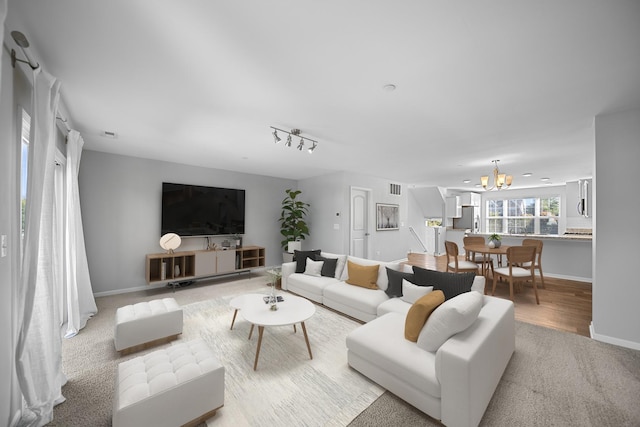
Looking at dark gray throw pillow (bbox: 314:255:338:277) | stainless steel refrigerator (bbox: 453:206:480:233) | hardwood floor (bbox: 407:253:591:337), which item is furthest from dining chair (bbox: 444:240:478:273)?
stainless steel refrigerator (bbox: 453:206:480:233)

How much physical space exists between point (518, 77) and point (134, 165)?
5.66 m

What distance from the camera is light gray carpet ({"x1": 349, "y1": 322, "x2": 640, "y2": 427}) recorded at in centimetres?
167

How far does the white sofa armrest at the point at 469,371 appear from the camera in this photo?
1.50 m

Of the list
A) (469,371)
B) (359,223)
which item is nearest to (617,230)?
(469,371)

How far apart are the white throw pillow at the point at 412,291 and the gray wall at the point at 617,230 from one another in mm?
1965

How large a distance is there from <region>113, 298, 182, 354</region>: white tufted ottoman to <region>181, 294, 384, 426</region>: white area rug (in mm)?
236

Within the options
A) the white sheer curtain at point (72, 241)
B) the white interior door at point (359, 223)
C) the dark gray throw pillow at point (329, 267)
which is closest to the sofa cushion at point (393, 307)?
the dark gray throw pillow at point (329, 267)

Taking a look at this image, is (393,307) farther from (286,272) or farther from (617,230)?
(617,230)

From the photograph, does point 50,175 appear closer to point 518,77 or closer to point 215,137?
point 215,137

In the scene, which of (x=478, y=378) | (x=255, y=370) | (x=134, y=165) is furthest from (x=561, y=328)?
(x=134, y=165)

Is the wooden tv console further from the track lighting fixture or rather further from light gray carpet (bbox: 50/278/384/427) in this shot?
the track lighting fixture

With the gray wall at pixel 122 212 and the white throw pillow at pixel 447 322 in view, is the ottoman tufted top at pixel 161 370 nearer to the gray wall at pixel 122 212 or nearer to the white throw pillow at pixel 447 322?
the white throw pillow at pixel 447 322

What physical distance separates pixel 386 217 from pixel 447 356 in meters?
5.57

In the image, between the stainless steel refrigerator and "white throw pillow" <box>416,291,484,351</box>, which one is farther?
the stainless steel refrigerator
